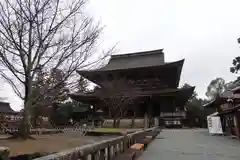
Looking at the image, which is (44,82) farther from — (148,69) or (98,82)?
(148,69)

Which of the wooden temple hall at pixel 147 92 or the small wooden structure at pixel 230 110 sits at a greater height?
the wooden temple hall at pixel 147 92

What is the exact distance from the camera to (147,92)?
32.4m

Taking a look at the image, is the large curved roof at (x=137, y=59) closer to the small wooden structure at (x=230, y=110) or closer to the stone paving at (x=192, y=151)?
the small wooden structure at (x=230, y=110)

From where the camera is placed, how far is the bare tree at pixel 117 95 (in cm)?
2891

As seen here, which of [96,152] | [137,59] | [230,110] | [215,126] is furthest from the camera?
[137,59]

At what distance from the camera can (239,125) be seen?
16.0 meters

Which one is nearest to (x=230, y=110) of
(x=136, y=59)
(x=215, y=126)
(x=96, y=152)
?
(x=215, y=126)

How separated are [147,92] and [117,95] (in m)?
5.20

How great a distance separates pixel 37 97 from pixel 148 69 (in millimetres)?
24833

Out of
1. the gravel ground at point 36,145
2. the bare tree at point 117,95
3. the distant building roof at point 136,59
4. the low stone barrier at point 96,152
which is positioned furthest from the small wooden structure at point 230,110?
the distant building roof at point 136,59

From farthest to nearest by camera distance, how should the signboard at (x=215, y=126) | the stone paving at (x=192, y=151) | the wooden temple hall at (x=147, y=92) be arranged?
the wooden temple hall at (x=147, y=92) → the signboard at (x=215, y=126) → the stone paving at (x=192, y=151)

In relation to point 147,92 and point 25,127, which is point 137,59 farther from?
point 25,127

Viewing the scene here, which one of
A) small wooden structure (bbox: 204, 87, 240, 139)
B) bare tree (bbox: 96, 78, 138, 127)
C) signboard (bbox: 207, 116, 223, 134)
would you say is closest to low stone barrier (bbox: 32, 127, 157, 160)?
small wooden structure (bbox: 204, 87, 240, 139)

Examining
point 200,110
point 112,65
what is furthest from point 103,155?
point 200,110
